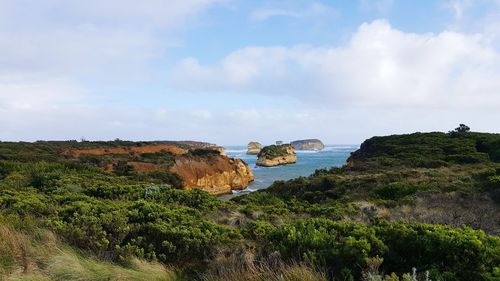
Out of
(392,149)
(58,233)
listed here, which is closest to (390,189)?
(58,233)

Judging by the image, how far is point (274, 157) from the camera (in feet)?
321

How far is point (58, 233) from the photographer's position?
6.94 meters

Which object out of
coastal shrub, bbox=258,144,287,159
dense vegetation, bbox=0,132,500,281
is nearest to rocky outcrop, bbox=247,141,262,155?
coastal shrub, bbox=258,144,287,159

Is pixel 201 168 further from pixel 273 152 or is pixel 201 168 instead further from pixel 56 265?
pixel 273 152

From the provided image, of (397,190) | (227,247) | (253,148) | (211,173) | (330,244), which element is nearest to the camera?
(330,244)

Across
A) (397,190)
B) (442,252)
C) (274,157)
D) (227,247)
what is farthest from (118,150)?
(442,252)

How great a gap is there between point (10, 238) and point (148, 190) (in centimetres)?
864

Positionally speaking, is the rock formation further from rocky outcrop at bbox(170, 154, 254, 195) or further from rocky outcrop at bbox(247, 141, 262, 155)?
rocky outcrop at bbox(247, 141, 262, 155)

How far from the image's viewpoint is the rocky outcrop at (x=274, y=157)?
97312 mm

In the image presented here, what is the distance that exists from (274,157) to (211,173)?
5145 cm

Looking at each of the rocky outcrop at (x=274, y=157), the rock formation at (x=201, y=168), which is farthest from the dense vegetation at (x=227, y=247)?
the rocky outcrop at (x=274, y=157)

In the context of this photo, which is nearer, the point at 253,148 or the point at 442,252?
the point at 442,252

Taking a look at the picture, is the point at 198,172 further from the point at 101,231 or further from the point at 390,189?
the point at 101,231

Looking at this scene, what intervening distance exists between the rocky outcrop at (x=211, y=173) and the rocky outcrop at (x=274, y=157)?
42256 mm
